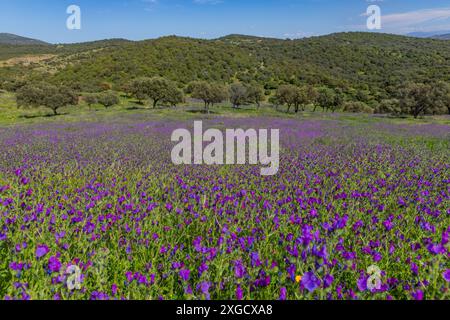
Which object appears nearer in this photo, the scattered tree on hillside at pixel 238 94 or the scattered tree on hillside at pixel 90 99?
the scattered tree on hillside at pixel 90 99

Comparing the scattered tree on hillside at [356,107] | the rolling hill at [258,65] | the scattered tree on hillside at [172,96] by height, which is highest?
the rolling hill at [258,65]

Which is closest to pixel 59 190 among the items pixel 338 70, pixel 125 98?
pixel 125 98

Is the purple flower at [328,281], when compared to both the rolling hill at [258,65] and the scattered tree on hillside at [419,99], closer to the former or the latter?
the scattered tree on hillside at [419,99]

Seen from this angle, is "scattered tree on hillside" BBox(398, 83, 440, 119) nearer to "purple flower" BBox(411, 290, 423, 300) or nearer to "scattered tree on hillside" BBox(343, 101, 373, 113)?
"scattered tree on hillside" BBox(343, 101, 373, 113)

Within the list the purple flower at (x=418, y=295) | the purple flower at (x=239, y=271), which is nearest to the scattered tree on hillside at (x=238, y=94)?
the purple flower at (x=239, y=271)

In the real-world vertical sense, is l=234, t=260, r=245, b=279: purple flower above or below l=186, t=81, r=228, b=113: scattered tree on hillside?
below

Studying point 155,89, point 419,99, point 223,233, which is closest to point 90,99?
point 155,89

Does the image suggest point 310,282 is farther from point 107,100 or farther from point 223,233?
point 107,100

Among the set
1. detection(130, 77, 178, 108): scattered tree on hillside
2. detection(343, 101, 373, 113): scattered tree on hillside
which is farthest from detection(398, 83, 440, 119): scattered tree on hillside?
detection(130, 77, 178, 108): scattered tree on hillside

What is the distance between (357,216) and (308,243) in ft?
5.06

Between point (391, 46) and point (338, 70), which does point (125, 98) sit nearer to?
point (338, 70)

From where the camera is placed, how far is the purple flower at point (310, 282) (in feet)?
6.03

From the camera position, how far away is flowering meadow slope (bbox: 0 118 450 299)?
7.02ft

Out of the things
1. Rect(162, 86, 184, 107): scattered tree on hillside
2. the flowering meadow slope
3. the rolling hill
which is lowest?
the flowering meadow slope
